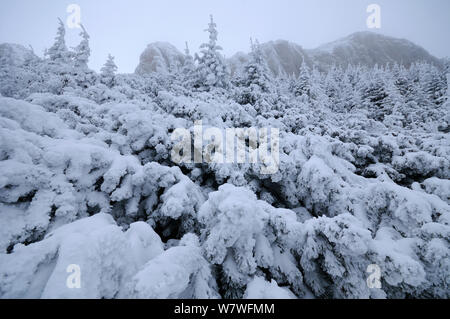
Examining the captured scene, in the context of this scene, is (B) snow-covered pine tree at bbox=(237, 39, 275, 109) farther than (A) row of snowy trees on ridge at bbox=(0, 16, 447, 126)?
Yes

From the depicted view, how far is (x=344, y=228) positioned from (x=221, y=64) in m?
17.9

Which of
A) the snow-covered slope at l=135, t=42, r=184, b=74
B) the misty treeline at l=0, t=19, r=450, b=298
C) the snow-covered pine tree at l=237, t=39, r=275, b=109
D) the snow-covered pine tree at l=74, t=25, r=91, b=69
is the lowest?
the misty treeline at l=0, t=19, r=450, b=298

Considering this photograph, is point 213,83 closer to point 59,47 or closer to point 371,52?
point 59,47

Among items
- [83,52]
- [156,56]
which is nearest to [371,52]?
[156,56]

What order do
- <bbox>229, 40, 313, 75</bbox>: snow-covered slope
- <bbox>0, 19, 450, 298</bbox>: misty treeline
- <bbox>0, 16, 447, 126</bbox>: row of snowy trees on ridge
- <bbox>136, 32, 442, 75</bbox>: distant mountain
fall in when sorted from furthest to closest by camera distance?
1. <bbox>136, 32, 442, 75</bbox>: distant mountain
2. <bbox>229, 40, 313, 75</bbox>: snow-covered slope
3. <bbox>0, 16, 447, 126</bbox>: row of snowy trees on ridge
4. <bbox>0, 19, 450, 298</bbox>: misty treeline

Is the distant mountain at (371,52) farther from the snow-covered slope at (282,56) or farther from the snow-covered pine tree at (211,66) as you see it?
the snow-covered pine tree at (211,66)

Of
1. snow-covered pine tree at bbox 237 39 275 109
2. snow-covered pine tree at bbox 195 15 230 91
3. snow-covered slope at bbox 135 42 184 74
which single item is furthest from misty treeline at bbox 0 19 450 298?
snow-covered slope at bbox 135 42 184 74

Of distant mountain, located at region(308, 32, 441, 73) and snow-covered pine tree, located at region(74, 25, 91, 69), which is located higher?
distant mountain, located at region(308, 32, 441, 73)

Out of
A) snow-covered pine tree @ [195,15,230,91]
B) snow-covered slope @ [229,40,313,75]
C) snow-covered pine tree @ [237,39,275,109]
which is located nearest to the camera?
snow-covered pine tree @ [237,39,275,109]

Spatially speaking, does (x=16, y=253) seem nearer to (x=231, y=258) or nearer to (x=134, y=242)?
(x=134, y=242)

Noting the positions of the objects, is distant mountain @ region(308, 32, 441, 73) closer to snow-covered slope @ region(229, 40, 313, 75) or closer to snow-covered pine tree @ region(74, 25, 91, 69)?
snow-covered slope @ region(229, 40, 313, 75)

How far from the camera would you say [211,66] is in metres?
17.9

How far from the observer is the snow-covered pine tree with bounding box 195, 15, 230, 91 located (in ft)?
58.4

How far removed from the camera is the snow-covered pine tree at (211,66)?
1781 centimetres
